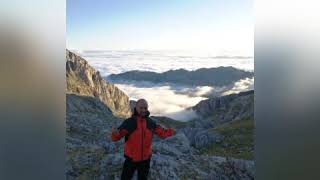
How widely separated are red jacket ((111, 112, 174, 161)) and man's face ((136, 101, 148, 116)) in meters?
0.09

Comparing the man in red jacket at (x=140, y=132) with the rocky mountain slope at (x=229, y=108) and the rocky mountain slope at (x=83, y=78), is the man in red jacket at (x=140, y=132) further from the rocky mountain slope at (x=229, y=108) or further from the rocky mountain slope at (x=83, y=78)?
the rocky mountain slope at (x=83, y=78)

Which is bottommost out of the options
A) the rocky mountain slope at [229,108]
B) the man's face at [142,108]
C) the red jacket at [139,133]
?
the rocky mountain slope at [229,108]

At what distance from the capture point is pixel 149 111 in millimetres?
8438

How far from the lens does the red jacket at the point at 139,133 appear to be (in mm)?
A: 8203

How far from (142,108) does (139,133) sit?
1.55 feet

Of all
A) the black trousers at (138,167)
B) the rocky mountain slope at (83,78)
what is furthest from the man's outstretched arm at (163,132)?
the rocky mountain slope at (83,78)

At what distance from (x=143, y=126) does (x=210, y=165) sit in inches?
245

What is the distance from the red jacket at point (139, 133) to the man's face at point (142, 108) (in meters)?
0.09

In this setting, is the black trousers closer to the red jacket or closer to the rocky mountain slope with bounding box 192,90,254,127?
the red jacket

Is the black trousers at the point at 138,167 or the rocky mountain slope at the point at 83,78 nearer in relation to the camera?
the black trousers at the point at 138,167
